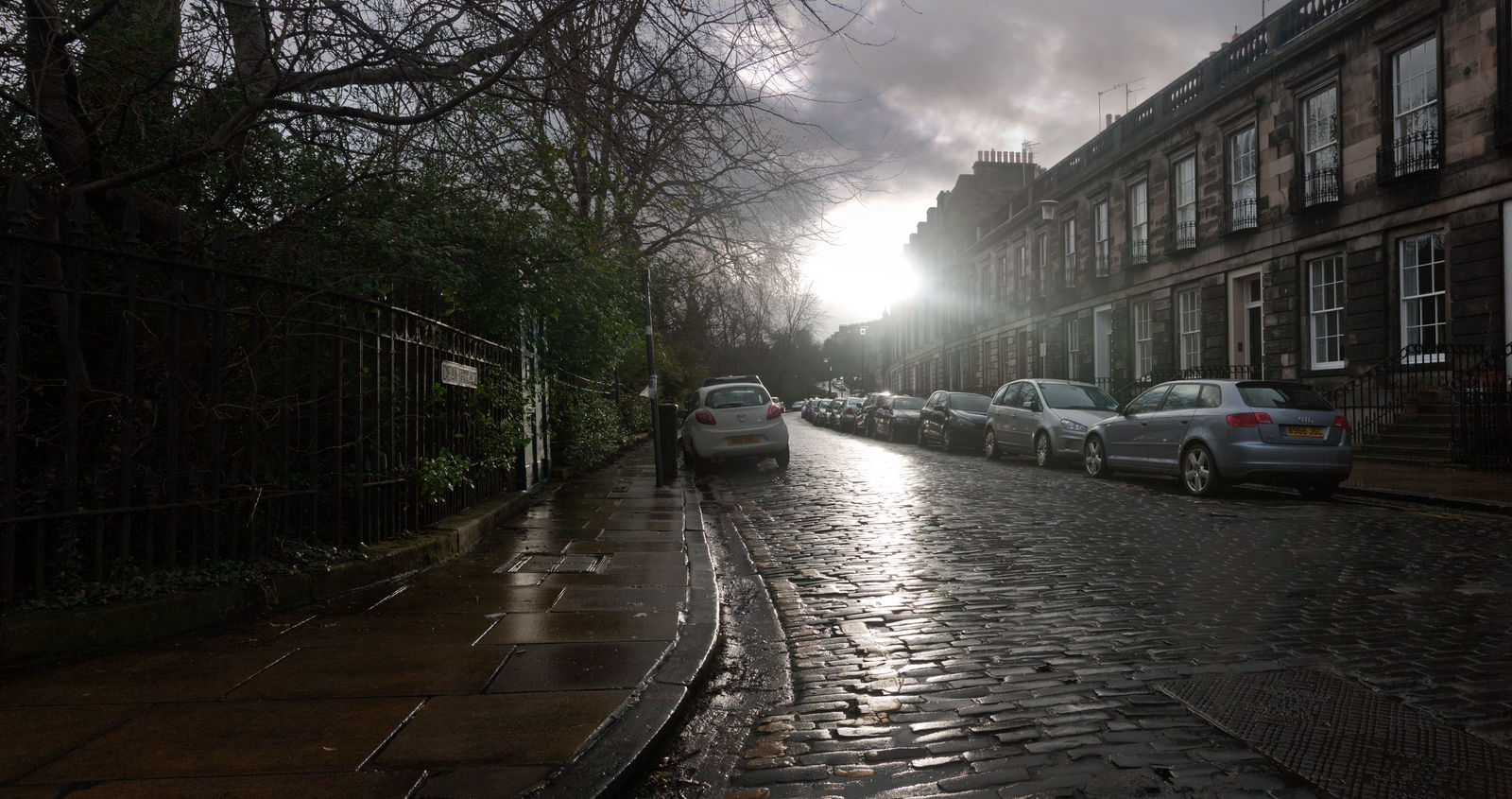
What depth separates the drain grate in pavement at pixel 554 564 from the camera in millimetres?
6465

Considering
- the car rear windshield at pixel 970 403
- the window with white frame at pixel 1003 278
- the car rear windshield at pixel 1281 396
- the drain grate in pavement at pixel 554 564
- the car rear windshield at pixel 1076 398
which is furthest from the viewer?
the window with white frame at pixel 1003 278

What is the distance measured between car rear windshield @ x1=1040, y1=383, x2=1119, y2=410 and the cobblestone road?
21.7ft

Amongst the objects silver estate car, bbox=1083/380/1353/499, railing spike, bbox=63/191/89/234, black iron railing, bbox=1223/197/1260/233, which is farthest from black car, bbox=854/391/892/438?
railing spike, bbox=63/191/89/234

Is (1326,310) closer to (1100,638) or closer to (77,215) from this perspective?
(1100,638)

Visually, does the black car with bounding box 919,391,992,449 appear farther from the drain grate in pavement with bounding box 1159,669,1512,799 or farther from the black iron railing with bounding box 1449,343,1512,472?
the drain grate in pavement with bounding box 1159,669,1512,799

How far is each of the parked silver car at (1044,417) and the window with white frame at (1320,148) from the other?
18.9 ft

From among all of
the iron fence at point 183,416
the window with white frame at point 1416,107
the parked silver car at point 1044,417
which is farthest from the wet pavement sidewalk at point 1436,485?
the iron fence at point 183,416

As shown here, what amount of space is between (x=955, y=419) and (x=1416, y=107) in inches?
393

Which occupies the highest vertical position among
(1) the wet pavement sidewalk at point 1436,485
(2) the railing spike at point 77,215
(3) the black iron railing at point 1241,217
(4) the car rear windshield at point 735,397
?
(3) the black iron railing at point 1241,217

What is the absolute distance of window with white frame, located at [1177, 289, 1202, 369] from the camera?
22406 millimetres

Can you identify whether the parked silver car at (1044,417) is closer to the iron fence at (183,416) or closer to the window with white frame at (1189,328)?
the window with white frame at (1189,328)

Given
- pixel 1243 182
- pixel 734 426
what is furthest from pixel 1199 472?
pixel 1243 182

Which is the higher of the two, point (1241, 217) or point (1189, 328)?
point (1241, 217)

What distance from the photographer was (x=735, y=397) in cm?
1588
